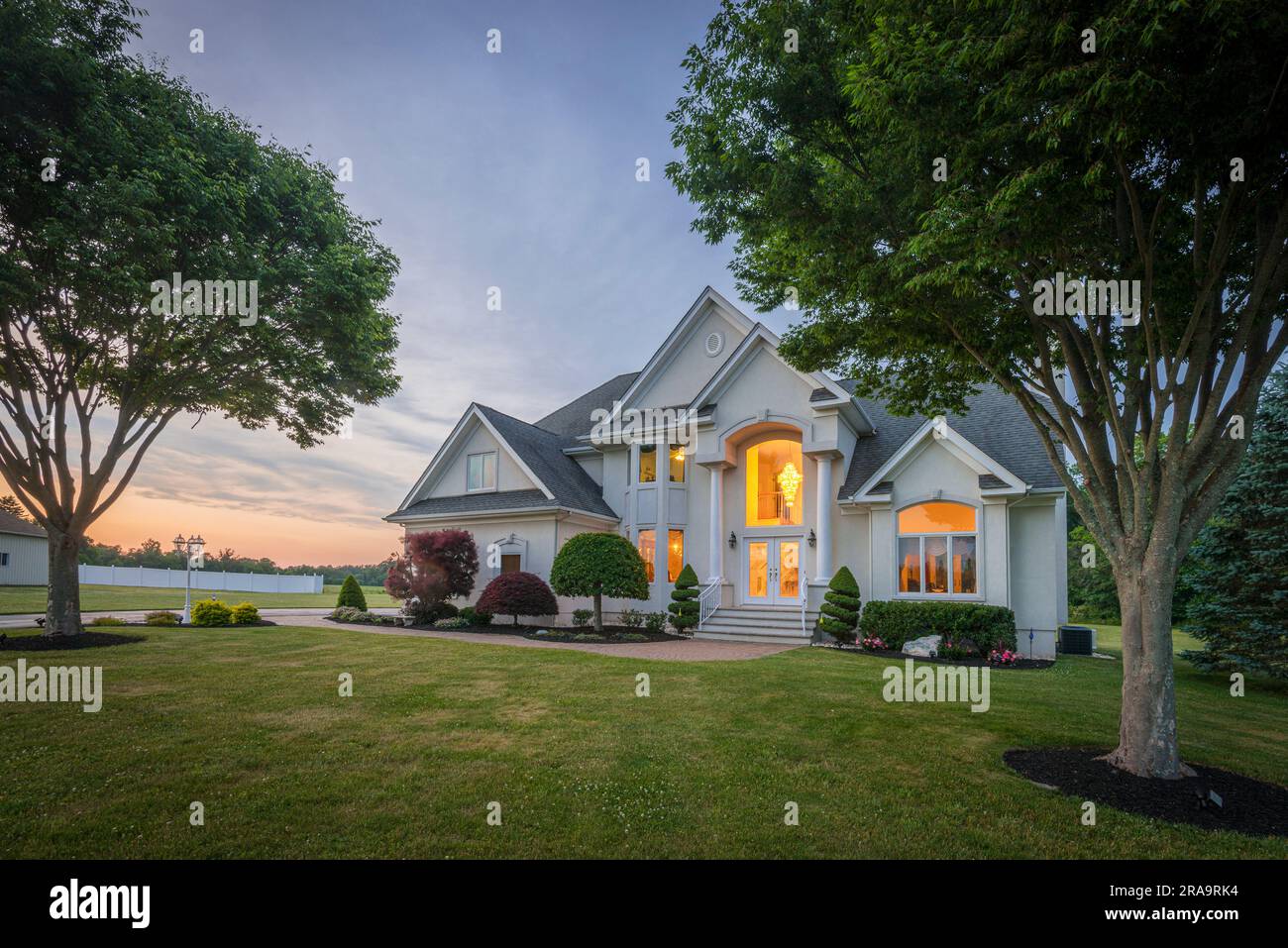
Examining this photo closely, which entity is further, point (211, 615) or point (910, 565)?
point (211, 615)

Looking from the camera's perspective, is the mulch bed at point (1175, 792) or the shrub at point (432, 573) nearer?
the mulch bed at point (1175, 792)

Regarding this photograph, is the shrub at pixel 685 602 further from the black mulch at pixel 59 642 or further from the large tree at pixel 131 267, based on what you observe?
the black mulch at pixel 59 642

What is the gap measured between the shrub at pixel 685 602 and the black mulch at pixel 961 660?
15.0ft

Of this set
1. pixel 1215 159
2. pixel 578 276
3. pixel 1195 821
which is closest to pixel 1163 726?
pixel 1195 821

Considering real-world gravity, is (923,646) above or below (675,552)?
below

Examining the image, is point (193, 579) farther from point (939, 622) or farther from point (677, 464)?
point (939, 622)

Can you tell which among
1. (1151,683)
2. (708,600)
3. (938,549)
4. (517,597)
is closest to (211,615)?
(517,597)

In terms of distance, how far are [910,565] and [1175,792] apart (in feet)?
35.0

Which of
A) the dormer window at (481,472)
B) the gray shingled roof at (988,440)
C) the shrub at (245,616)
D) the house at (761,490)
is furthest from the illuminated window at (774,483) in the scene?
the shrub at (245,616)

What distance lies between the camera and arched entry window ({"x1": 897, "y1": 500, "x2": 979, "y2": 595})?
14875 mm

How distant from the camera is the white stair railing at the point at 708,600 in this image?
17.5m

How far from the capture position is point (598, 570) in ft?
52.7

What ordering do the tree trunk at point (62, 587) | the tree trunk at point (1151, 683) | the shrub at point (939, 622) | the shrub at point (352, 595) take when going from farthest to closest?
the shrub at point (352, 595) → the shrub at point (939, 622) → the tree trunk at point (62, 587) → the tree trunk at point (1151, 683)

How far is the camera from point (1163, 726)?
5.54 meters
